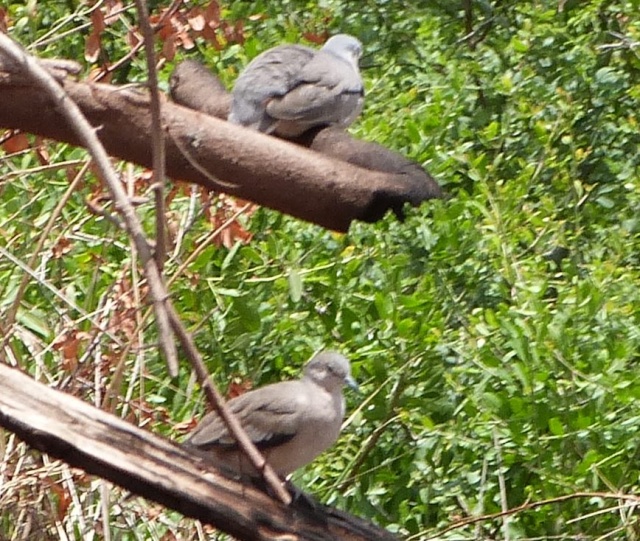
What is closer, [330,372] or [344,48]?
[330,372]

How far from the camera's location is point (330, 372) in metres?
3.08

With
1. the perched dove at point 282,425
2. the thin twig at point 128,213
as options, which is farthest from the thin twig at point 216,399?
the perched dove at point 282,425

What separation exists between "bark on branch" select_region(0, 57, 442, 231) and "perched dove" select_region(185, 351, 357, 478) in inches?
14.1

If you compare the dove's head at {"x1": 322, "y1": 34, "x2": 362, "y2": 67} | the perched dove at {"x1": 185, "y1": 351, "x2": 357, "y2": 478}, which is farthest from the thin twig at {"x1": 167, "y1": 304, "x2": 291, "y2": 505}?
the dove's head at {"x1": 322, "y1": 34, "x2": 362, "y2": 67}

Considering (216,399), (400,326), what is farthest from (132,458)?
(400,326)

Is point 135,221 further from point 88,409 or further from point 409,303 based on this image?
point 409,303

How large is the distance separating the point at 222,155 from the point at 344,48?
1.89 metres

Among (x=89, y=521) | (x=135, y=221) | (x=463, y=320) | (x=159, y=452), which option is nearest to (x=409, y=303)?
(x=463, y=320)

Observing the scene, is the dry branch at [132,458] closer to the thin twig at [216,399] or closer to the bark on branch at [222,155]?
the thin twig at [216,399]

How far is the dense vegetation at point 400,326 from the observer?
3.25 metres

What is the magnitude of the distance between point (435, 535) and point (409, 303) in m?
0.59

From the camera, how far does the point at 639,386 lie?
3207 mm

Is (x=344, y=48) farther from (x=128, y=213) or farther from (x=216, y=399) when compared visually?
(x=128, y=213)

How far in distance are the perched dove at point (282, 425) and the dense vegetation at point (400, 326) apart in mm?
368
